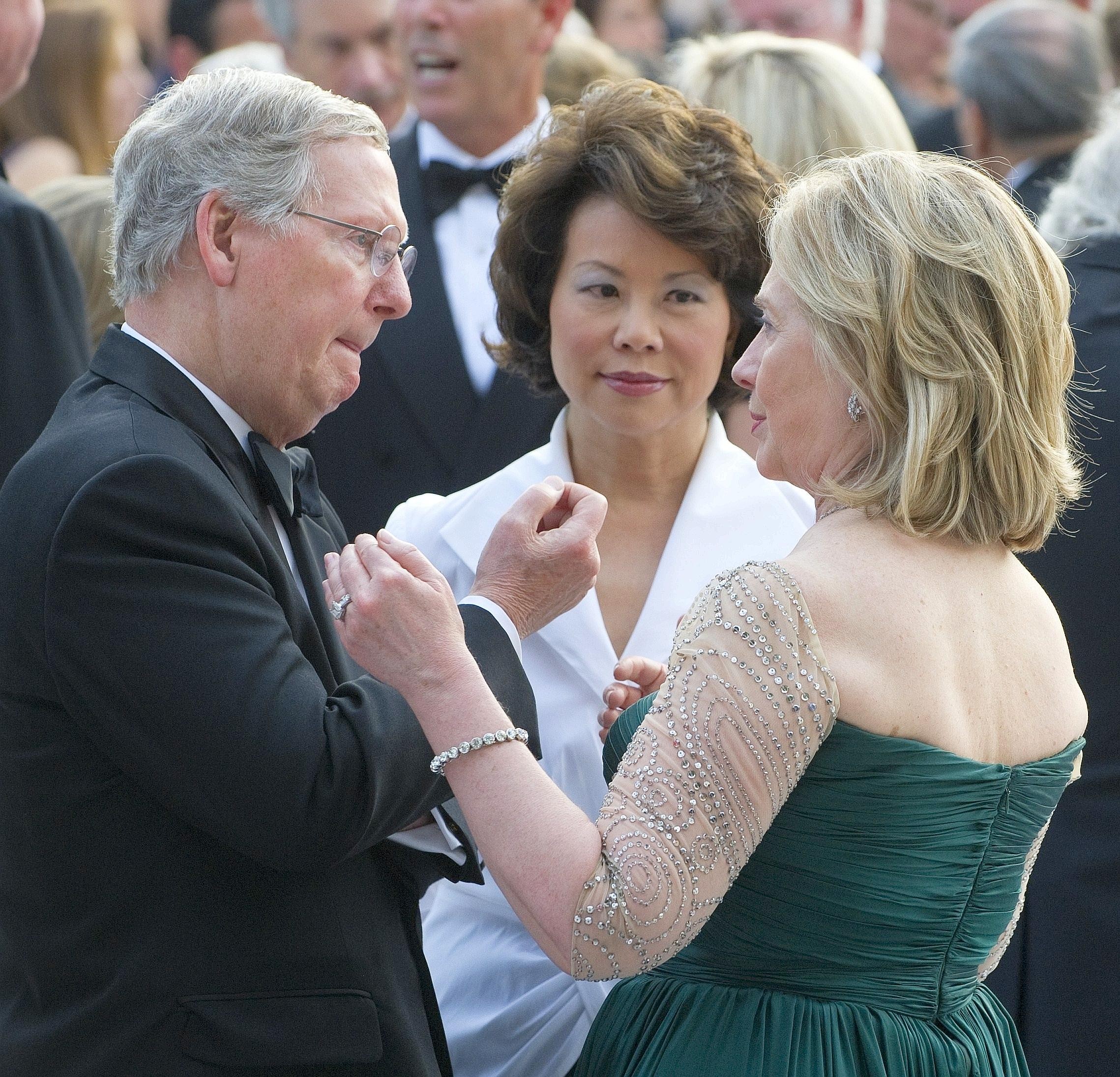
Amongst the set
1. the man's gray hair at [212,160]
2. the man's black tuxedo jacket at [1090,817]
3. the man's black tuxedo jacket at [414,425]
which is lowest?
the man's black tuxedo jacket at [1090,817]

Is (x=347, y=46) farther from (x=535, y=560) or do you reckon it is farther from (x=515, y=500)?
(x=535, y=560)

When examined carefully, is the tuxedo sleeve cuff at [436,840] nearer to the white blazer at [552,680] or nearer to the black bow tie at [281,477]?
the white blazer at [552,680]

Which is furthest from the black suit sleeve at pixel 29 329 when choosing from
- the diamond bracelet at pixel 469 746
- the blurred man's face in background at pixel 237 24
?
the blurred man's face in background at pixel 237 24

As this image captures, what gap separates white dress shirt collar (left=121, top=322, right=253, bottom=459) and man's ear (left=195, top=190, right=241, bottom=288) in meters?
0.12

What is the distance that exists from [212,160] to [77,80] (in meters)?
3.58

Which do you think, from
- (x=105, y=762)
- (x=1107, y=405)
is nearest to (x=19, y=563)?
(x=105, y=762)

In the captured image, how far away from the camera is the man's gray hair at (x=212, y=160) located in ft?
6.87

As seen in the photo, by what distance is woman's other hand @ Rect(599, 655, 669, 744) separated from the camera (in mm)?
2469

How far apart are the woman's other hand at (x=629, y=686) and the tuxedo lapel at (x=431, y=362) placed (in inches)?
65.0

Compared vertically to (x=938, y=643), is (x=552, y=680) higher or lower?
lower

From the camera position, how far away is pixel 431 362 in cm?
414

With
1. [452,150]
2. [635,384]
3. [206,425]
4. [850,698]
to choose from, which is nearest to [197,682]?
[206,425]

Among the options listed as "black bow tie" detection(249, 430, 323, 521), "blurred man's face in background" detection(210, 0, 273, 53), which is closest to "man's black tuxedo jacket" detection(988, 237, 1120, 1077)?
"black bow tie" detection(249, 430, 323, 521)

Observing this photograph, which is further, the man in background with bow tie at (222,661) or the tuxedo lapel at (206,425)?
the tuxedo lapel at (206,425)
